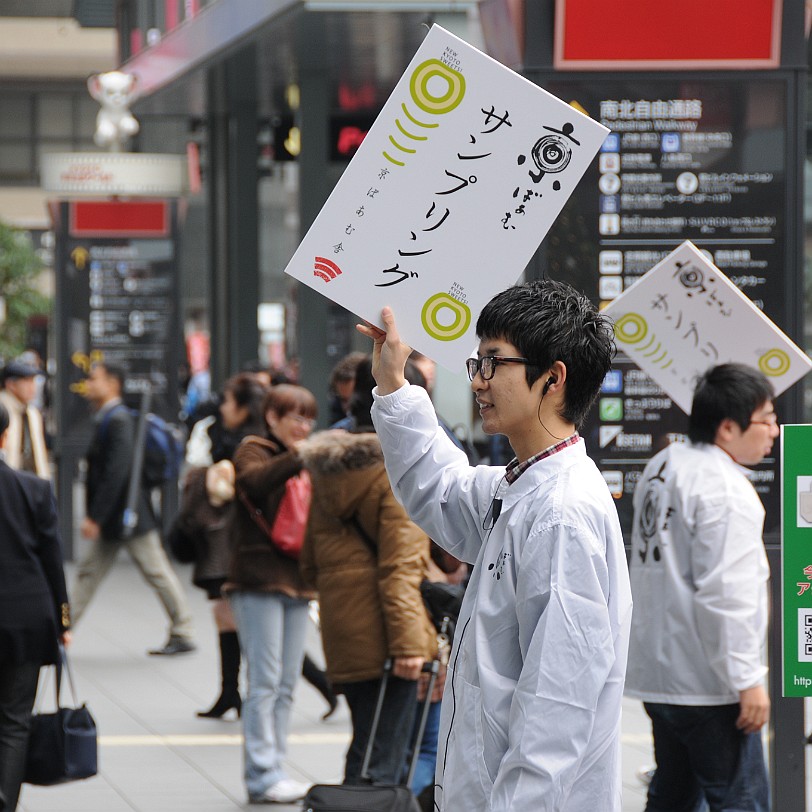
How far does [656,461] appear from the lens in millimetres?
4551

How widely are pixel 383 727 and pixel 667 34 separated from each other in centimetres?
262

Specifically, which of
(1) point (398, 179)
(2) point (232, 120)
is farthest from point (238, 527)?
(2) point (232, 120)

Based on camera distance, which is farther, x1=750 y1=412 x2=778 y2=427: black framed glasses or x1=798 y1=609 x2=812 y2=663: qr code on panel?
x1=750 y1=412 x2=778 y2=427: black framed glasses

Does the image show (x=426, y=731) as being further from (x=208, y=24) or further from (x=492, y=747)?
(x=208, y=24)

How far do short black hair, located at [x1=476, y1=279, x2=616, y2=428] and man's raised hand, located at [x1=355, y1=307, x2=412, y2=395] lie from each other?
0.86 ft

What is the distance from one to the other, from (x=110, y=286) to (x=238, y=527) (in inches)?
328

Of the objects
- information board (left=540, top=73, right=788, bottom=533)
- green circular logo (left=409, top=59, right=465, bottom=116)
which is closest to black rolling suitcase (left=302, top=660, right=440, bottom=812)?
information board (left=540, top=73, right=788, bottom=533)

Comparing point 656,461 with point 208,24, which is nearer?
point 656,461

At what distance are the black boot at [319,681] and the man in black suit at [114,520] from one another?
211 cm

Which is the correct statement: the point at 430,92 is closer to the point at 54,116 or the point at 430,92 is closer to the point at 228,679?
the point at 228,679

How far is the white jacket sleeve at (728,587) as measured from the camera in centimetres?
422

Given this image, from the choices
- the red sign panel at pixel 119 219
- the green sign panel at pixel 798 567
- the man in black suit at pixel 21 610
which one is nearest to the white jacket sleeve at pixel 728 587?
the green sign panel at pixel 798 567

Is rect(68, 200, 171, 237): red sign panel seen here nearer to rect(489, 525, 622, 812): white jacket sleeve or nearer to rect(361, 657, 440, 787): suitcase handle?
rect(361, 657, 440, 787): suitcase handle

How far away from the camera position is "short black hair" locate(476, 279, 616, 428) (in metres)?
2.76
